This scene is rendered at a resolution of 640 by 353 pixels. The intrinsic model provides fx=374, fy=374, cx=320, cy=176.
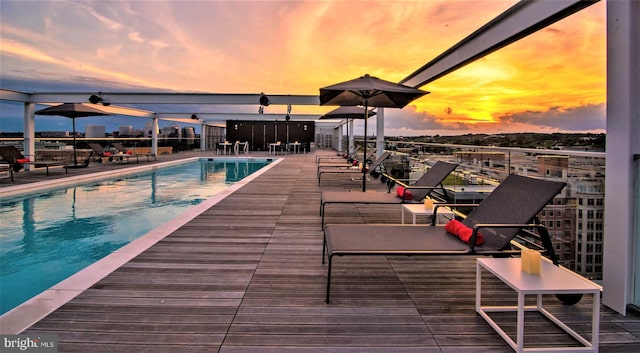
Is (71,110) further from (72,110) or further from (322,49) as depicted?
(322,49)

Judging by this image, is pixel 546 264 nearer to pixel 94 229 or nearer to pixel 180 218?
pixel 180 218

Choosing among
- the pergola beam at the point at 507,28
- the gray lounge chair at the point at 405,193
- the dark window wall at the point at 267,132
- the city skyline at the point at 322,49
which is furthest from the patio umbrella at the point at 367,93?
the dark window wall at the point at 267,132

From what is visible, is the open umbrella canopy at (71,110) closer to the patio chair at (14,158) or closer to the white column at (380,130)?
the patio chair at (14,158)

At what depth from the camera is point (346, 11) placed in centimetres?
661

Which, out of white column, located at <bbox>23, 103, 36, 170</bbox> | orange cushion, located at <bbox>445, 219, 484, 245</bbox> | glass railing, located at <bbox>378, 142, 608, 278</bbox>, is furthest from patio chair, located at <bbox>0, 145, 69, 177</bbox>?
glass railing, located at <bbox>378, 142, 608, 278</bbox>

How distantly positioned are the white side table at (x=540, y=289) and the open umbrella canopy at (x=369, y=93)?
288 centimetres

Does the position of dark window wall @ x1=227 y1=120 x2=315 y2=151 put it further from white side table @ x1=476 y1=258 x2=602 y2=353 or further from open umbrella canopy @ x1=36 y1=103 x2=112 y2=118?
white side table @ x1=476 y1=258 x2=602 y2=353

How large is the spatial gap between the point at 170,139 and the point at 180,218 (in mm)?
18544

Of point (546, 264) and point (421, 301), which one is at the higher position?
point (546, 264)

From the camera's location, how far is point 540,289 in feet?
5.64

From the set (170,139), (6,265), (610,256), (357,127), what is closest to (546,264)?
(610,256)

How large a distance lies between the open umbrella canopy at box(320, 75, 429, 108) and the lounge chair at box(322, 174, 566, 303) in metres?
2.09

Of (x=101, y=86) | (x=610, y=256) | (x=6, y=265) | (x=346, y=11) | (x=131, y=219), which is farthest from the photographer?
(x=101, y=86)

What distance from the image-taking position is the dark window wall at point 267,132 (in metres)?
25.2
